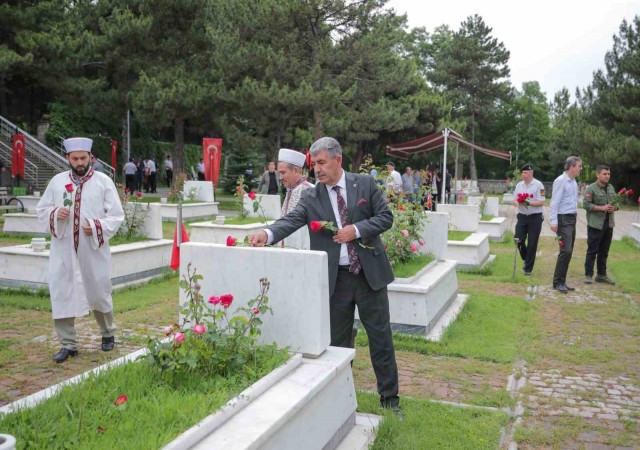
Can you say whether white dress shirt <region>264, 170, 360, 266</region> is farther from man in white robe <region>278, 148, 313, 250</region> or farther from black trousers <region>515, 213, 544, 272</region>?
black trousers <region>515, 213, 544, 272</region>

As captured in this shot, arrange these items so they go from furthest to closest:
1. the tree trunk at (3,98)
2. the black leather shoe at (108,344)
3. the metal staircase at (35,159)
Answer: the tree trunk at (3,98)
the metal staircase at (35,159)
the black leather shoe at (108,344)

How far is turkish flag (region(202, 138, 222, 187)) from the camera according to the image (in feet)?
74.5

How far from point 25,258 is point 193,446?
6700 mm

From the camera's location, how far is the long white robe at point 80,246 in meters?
5.62

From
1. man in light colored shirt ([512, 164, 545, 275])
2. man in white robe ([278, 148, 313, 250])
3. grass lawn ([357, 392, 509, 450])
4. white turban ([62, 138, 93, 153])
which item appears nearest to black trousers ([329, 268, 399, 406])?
grass lawn ([357, 392, 509, 450])

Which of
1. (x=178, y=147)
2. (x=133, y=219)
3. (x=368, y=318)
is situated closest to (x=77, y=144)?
(x=368, y=318)

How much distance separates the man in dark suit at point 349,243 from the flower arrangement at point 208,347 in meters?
0.58

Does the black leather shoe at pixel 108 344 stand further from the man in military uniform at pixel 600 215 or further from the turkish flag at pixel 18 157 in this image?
Result: the turkish flag at pixel 18 157

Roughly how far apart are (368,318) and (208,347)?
121 cm

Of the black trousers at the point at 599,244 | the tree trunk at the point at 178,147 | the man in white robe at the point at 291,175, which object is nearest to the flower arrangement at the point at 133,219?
the man in white robe at the point at 291,175

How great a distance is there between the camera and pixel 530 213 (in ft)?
35.4

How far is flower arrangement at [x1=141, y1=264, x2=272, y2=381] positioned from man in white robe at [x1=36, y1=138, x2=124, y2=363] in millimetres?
2226

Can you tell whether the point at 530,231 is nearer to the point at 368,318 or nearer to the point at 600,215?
the point at 600,215

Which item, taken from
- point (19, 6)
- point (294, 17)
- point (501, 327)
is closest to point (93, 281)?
point (501, 327)
